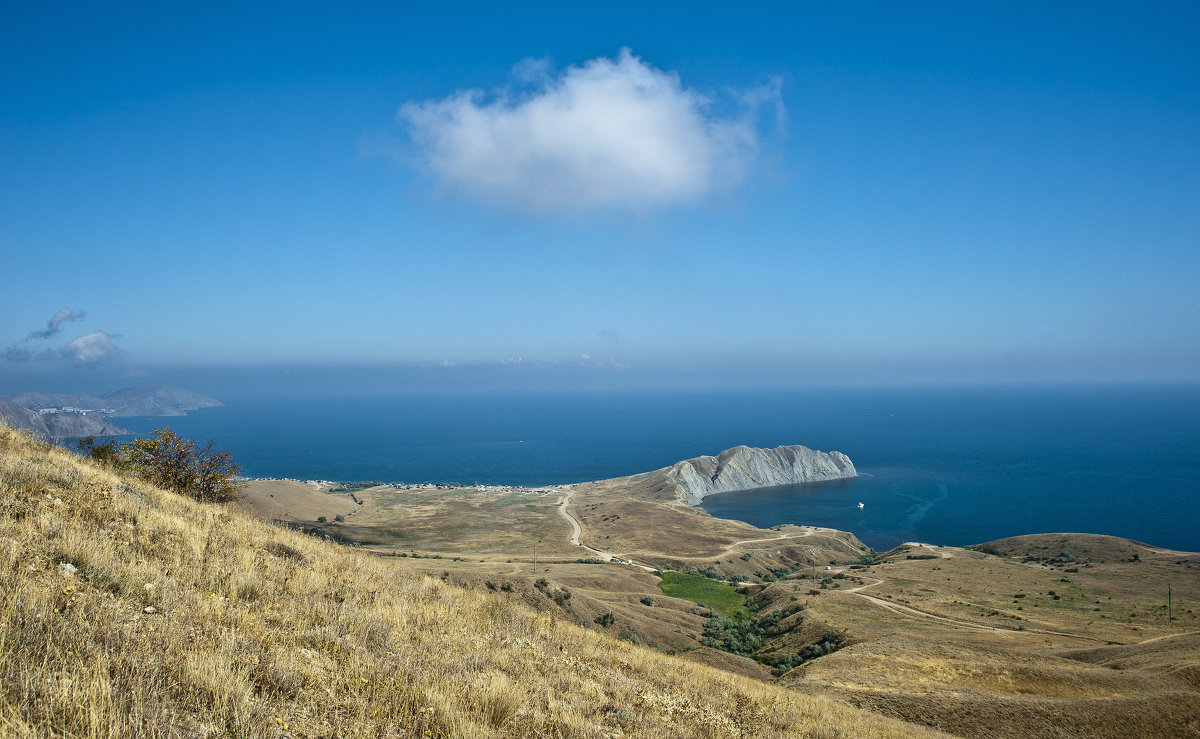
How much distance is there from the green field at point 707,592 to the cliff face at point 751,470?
59.4 m

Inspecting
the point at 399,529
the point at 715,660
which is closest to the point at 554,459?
the point at 399,529

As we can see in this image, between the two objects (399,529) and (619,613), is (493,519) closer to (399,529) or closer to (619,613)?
(399,529)

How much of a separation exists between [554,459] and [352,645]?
175352mm

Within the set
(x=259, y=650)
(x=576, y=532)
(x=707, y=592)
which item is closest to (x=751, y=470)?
→ (x=576, y=532)

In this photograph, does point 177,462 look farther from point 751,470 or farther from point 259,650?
point 751,470

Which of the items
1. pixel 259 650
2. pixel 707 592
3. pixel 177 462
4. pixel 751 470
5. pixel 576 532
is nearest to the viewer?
pixel 259 650

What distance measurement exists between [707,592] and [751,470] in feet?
286

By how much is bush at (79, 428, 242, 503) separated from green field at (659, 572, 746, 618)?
36500mm

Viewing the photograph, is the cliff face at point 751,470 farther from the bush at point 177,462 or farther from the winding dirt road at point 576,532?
the bush at point 177,462

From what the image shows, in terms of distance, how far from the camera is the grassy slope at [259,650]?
15.0 feet

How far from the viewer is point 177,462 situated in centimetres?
2292

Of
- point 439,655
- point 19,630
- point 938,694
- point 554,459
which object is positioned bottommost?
point 554,459

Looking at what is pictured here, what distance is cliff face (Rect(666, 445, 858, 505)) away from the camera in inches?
4808

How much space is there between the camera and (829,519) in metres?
104
